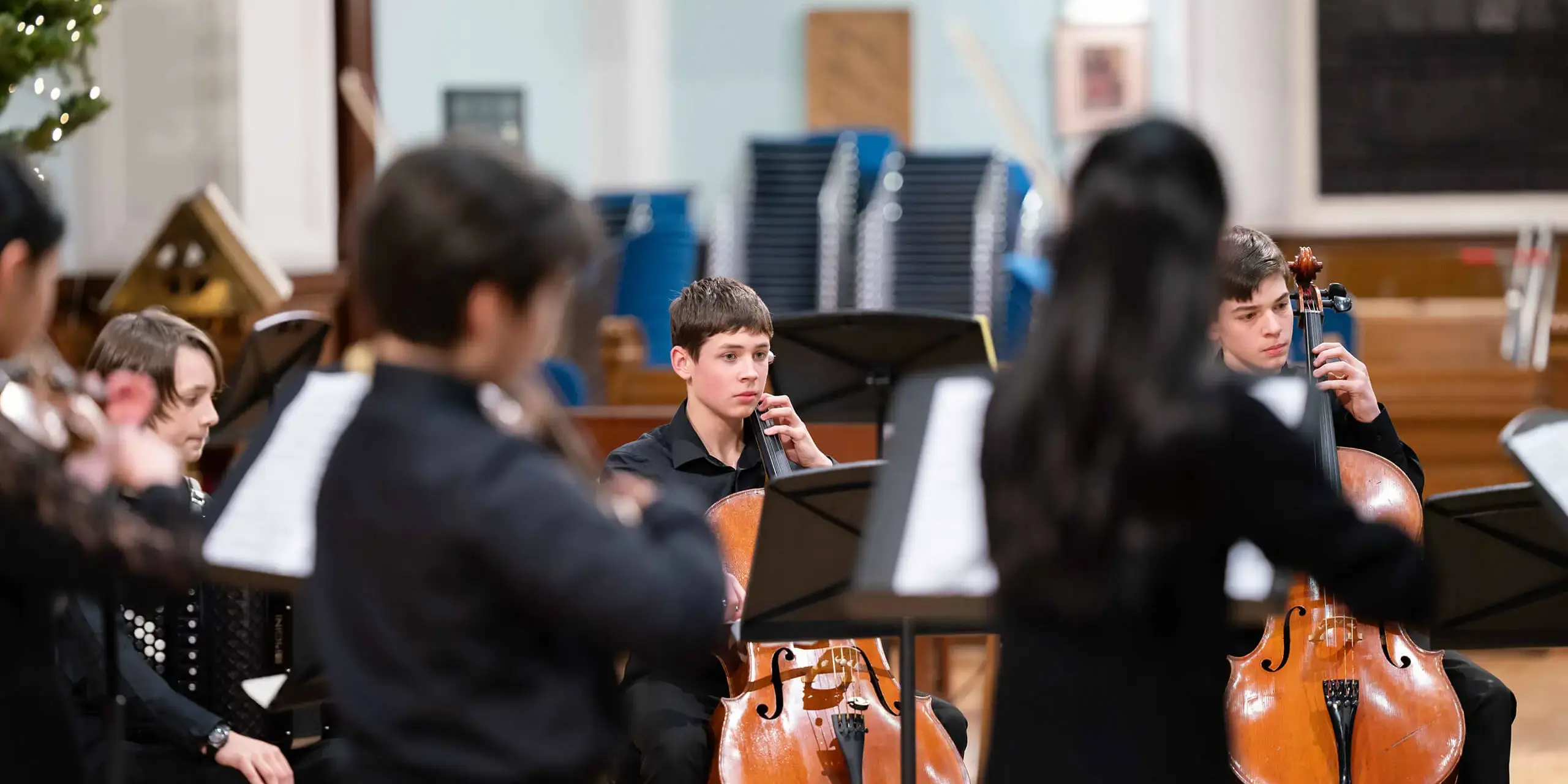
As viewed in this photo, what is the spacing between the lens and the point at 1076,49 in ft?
33.3

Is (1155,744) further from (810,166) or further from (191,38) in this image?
(810,166)

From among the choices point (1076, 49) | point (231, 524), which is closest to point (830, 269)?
point (1076, 49)

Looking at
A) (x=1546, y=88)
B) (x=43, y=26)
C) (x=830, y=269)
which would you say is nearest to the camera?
(x=43, y=26)

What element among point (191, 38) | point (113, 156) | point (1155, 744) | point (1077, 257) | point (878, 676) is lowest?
point (878, 676)

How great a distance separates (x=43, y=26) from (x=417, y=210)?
287 cm

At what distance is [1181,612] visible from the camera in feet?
5.04

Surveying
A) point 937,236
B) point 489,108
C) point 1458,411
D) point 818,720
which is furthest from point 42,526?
point 489,108

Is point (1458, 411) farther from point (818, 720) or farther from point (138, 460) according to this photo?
point (138, 460)

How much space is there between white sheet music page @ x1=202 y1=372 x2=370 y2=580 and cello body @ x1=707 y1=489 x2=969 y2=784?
2.21ft

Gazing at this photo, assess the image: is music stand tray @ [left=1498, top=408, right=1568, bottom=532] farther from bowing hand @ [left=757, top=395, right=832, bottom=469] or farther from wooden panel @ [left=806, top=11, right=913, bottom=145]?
wooden panel @ [left=806, top=11, right=913, bottom=145]

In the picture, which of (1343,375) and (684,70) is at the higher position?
(684,70)

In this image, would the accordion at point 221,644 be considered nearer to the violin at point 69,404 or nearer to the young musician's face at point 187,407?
the young musician's face at point 187,407

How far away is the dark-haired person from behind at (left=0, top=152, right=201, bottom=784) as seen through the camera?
1.56 meters

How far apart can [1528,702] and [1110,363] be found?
401cm
